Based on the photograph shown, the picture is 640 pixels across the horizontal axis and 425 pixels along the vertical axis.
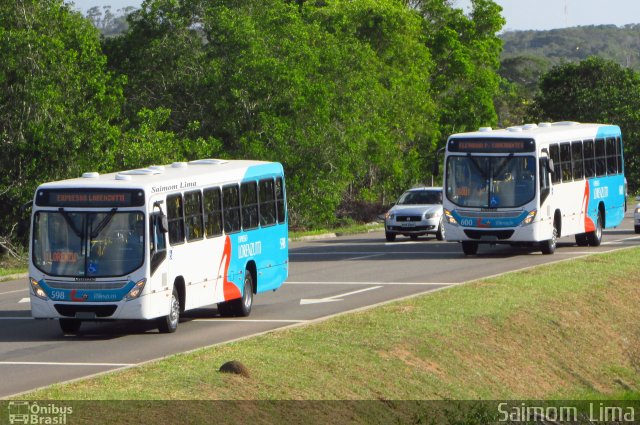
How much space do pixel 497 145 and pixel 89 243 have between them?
592 inches

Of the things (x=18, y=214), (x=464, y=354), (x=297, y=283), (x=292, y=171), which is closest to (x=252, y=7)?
(x=292, y=171)

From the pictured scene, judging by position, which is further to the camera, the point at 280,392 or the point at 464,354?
the point at 464,354

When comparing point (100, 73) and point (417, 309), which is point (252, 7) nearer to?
Result: point (100, 73)

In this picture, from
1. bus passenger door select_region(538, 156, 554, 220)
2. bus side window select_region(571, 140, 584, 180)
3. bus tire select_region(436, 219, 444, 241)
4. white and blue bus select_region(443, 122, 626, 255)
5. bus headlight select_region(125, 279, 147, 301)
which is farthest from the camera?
bus tire select_region(436, 219, 444, 241)

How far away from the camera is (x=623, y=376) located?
22.9 m

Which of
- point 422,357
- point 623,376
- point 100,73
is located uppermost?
point 100,73

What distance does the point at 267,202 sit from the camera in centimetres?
2375

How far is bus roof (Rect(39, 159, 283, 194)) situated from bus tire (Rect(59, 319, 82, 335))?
2.08 metres

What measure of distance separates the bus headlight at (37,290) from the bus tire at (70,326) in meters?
0.76

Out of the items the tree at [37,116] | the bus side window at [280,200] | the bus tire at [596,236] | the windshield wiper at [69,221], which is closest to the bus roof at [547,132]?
the bus tire at [596,236]

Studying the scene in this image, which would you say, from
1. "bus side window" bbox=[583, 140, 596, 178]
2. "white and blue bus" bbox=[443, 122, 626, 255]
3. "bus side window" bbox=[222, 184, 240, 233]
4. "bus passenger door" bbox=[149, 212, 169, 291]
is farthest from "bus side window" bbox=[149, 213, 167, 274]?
"bus side window" bbox=[583, 140, 596, 178]

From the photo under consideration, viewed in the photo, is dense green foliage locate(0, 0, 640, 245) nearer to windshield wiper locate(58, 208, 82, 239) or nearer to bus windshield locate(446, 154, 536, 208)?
bus windshield locate(446, 154, 536, 208)

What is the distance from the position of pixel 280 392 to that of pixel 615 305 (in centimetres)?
1274

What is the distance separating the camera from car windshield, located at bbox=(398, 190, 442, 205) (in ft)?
132
